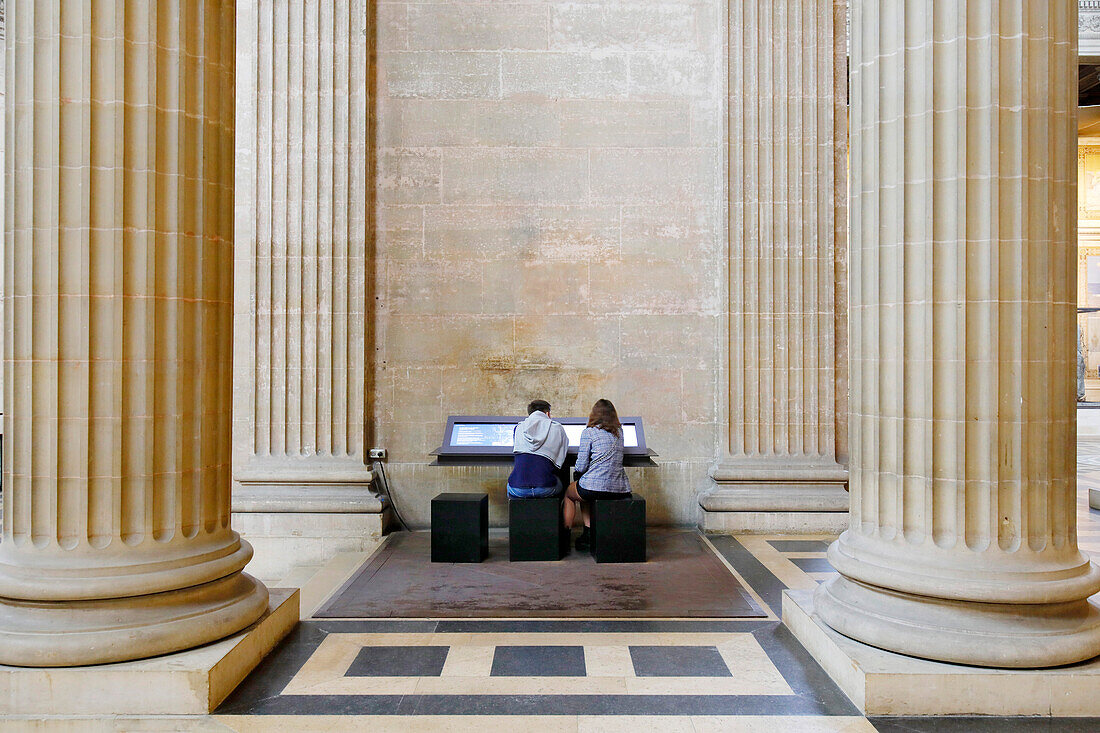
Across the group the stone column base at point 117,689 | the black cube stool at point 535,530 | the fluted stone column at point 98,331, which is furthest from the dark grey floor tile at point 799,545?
the stone column base at point 117,689

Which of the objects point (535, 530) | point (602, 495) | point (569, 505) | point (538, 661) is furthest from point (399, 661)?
point (569, 505)

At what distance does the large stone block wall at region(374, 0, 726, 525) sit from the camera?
10.0m

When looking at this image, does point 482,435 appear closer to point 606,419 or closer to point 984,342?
point 606,419

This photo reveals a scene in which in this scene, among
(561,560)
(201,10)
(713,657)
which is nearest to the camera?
(201,10)

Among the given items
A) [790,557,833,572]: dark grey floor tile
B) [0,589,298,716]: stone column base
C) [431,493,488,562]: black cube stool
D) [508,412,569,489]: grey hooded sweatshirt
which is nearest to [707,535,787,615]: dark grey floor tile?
[790,557,833,572]: dark grey floor tile

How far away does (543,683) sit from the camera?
491 cm

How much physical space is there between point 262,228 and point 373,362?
2045 mm

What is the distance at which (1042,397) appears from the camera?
4.64 m

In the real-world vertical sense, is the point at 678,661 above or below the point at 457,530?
below

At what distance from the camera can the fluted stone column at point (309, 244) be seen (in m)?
9.55

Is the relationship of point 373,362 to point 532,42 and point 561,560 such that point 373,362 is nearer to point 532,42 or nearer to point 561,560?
point 561,560

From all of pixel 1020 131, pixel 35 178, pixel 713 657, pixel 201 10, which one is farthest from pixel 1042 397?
pixel 35 178

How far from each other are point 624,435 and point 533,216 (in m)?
2.95

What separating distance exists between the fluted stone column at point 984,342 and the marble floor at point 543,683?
63cm
